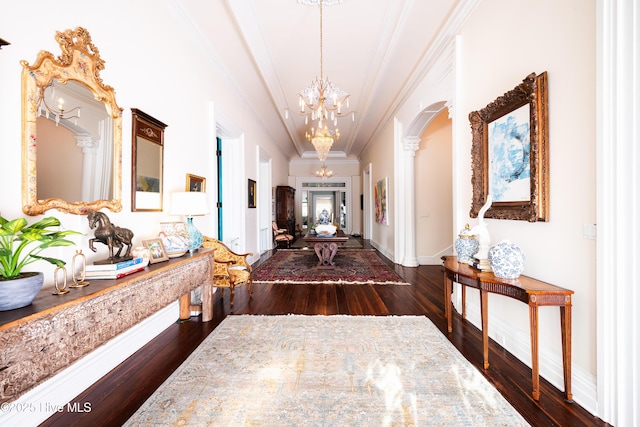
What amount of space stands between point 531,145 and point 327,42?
331 centimetres

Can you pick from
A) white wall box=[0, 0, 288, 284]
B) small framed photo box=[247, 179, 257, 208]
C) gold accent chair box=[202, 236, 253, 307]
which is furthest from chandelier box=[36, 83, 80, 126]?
small framed photo box=[247, 179, 257, 208]

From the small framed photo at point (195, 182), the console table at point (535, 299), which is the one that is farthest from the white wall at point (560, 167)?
the small framed photo at point (195, 182)

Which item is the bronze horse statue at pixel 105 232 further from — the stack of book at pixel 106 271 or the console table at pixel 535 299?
the console table at pixel 535 299

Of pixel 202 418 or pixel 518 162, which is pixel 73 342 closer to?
pixel 202 418

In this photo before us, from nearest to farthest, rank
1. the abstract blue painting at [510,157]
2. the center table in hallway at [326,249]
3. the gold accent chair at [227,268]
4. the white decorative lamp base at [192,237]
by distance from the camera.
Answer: the abstract blue painting at [510,157] < the white decorative lamp base at [192,237] < the gold accent chair at [227,268] < the center table in hallway at [326,249]

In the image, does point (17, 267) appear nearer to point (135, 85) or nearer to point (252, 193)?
point (135, 85)

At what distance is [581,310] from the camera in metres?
1.85

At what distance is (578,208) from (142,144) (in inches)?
146

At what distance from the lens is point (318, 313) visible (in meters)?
3.38

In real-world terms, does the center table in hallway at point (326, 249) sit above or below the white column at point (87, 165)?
below

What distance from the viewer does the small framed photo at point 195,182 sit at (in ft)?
11.6

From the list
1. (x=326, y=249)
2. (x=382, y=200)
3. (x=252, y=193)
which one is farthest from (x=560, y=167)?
(x=382, y=200)

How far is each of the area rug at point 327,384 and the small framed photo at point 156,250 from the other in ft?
3.02

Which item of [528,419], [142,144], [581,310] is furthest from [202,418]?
[581,310]
